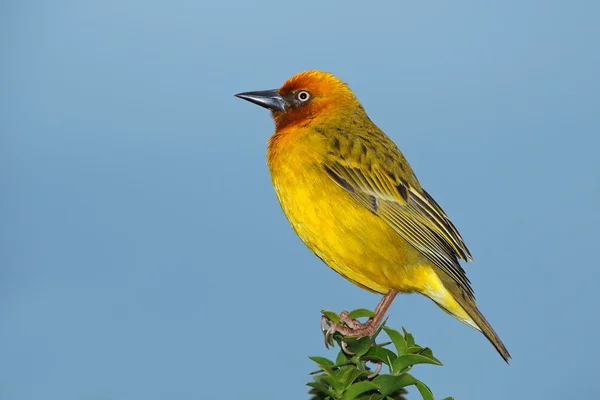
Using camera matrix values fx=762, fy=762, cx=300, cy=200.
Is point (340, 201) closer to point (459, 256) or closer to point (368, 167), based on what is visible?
point (368, 167)

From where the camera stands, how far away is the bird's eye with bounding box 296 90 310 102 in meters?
5.64

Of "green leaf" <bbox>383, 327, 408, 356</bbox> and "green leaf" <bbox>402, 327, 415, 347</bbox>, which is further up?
"green leaf" <bbox>402, 327, 415, 347</bbox>

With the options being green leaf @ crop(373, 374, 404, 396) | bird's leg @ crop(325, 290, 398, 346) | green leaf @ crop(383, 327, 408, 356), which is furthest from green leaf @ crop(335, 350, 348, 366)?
bird's leg @ crop(325, 290, 398, 346)

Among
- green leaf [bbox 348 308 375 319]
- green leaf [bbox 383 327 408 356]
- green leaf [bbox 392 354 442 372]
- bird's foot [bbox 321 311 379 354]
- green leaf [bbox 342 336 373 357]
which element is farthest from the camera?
bird's foot [bbox 321 311 379 354]

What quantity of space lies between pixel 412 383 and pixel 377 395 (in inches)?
6.3

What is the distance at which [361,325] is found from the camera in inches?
200

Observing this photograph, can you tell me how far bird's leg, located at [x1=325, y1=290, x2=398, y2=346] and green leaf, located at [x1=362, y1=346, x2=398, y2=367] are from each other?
0.93 meters

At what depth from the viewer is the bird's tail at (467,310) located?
5.07m

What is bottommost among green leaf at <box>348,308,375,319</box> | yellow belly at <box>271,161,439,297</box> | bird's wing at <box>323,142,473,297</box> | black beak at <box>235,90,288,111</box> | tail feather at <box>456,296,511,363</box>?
green leaf at <box>348,308,375,319</box>

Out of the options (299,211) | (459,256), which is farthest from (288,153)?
(459,256)

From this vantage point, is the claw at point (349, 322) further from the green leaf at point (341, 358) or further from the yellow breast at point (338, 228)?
the green leaf at point (341, 358)

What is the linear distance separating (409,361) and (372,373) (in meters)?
0.26

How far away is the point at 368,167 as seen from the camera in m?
5.23

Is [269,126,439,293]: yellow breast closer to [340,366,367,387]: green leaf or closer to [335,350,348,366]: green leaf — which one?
[335,350,348,366]: green leaf
